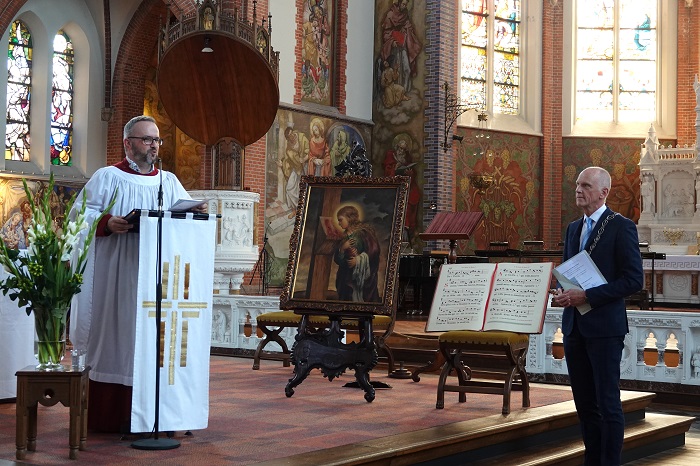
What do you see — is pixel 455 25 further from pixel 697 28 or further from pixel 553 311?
pixel 553 311

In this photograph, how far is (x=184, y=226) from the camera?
5.12 metres

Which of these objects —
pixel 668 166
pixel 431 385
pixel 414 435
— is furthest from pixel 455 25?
pixel 414 435

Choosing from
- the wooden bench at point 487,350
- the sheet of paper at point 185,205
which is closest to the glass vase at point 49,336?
the sheet of paper at point 185,205

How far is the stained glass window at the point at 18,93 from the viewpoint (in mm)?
15625

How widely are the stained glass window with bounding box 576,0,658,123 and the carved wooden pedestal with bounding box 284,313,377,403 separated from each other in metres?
13.7

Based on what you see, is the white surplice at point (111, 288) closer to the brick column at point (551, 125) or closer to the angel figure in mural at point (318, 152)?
the angel figure in mural at point (318, 152)

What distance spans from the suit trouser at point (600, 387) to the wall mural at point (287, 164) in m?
10.3

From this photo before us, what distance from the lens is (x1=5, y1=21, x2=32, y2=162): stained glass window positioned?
15625 millimetres

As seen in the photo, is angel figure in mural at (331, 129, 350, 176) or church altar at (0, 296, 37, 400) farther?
angel figure in mural at (331, 129, 350, 176)

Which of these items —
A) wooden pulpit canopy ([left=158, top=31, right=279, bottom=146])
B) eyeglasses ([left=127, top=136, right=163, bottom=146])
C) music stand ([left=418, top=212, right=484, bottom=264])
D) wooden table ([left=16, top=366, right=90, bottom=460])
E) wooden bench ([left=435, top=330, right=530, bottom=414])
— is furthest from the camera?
wooden pulpit canopy ([left=158, top=31, right=279, bottom=146])

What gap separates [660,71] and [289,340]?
11903 millimetres

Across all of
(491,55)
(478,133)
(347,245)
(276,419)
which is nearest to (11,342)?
(276,419)

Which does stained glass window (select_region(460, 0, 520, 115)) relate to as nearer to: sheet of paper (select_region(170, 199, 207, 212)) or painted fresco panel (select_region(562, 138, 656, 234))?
painted fresco panel (select_region(562, 138, 656, 234))

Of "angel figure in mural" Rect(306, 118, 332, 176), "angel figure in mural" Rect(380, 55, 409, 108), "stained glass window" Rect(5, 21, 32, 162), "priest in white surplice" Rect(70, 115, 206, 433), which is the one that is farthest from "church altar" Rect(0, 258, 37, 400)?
"angel figure in mural" Rect(380, 55, 409, 108)
